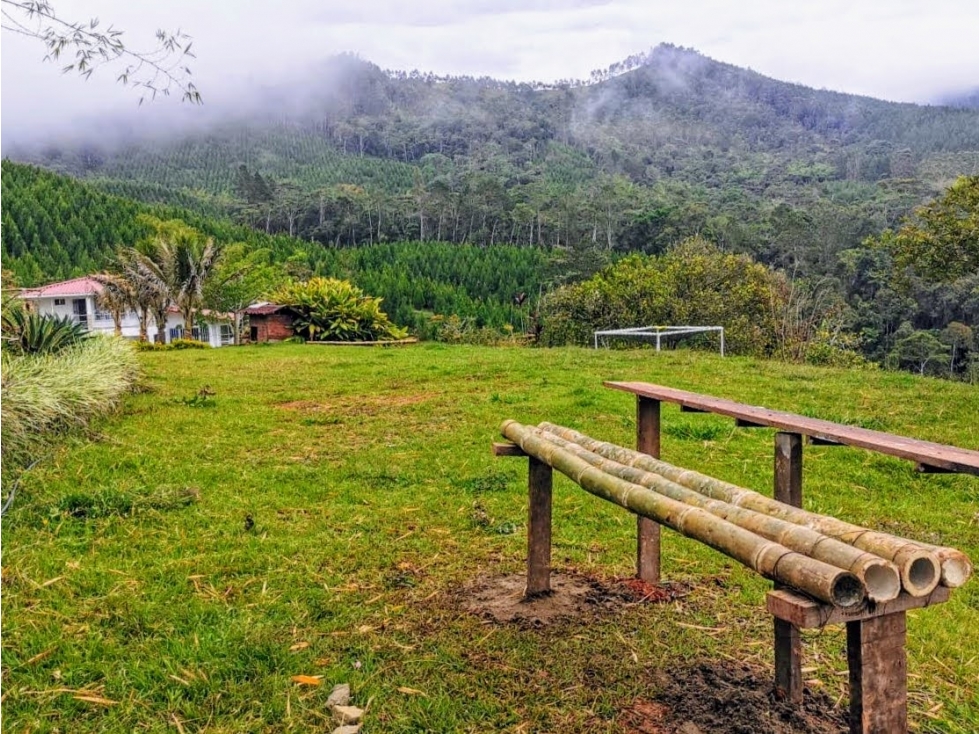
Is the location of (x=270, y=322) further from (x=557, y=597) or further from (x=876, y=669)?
(x=876, y=669)

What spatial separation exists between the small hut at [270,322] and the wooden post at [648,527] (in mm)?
23729

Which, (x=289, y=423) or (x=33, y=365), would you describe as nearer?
(x=33, y=365)

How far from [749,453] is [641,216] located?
49130 mm

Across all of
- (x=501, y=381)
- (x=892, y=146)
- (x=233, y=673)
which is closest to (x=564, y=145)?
(x=892, y=146)

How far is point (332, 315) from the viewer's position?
82.9 feet

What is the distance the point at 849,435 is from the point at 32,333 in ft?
31.9

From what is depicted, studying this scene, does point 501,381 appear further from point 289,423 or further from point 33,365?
point 33,365

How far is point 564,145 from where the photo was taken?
12375cm

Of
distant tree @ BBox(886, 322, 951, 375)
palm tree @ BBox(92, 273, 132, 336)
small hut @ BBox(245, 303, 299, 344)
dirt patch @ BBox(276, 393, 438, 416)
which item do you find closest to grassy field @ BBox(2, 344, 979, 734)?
dirt patch @ BBox(276, 393, 438, 416)

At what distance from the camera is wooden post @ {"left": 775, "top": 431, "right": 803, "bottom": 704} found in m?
2.41

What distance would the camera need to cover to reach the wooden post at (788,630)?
7.90 feet

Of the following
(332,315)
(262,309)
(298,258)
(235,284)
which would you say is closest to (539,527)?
(332,315)

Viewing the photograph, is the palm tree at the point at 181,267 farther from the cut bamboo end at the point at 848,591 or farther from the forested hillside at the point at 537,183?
the cut bamboo end at the point at 848,591

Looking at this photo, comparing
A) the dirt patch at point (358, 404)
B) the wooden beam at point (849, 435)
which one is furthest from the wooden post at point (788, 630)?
the dirt patch at point (358, 404)
